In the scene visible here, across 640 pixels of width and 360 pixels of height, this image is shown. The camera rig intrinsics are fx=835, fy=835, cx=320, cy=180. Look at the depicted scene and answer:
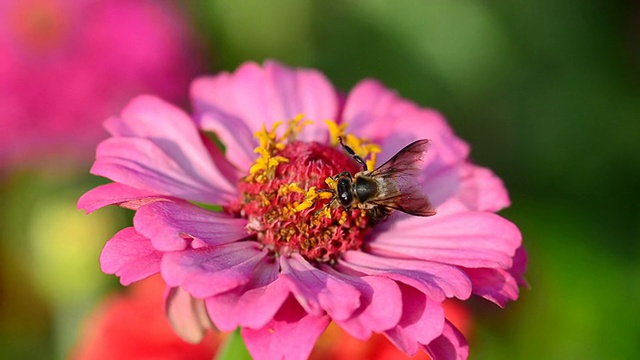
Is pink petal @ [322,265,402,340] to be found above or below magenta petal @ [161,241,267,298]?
below

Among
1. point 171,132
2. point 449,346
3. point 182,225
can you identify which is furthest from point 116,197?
point 449,346

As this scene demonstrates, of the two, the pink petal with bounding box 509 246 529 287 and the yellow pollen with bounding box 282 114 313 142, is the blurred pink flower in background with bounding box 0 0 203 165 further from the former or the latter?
the pink petal with bounding box 509 246 529 287

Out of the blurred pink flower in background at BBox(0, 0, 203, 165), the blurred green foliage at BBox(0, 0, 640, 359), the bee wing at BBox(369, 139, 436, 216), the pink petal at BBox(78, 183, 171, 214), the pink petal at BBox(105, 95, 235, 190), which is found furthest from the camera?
the blurred green foliage at BBox(0, 0, 640, 359)

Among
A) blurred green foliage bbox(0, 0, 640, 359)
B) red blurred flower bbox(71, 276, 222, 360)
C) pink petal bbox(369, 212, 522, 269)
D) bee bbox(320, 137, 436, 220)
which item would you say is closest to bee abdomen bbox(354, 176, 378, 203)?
bee bbox(320, 137, 436, 220)

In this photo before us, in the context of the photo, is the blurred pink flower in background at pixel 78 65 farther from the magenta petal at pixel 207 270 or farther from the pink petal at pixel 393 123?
the magenta petal at pixel 207 270

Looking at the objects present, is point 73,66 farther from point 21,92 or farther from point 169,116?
point 169,116

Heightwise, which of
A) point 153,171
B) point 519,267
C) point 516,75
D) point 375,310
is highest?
point 153,171

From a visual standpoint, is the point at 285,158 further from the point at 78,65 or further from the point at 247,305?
the point at 78,65
